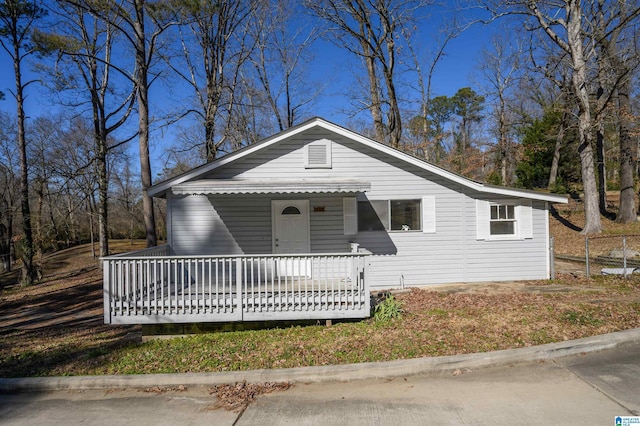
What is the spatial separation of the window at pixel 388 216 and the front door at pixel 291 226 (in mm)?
1455

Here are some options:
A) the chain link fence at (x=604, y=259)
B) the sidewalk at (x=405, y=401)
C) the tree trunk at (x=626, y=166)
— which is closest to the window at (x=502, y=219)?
the chain link fence at (x=604, y=259)

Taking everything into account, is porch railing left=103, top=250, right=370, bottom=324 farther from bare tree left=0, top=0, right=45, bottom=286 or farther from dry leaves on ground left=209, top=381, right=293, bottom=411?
bare tree left=0, top=0, right=45, bottom=286

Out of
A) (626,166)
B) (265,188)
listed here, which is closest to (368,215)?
(265,188)

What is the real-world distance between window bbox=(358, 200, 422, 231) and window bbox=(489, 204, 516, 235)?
80.9 inches

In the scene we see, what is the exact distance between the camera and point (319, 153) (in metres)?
10.0

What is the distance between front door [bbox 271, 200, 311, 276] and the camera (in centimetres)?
993

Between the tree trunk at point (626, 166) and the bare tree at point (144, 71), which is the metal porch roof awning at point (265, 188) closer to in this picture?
the bare tree at point (144, 71)

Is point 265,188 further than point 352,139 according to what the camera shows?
No

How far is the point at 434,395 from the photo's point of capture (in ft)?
13.8

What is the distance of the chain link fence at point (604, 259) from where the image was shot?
10.3 m

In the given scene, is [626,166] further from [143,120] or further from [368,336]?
[143,120]

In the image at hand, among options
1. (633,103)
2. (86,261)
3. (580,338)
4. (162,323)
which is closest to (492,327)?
(580,338)

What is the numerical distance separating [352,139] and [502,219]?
182 inches

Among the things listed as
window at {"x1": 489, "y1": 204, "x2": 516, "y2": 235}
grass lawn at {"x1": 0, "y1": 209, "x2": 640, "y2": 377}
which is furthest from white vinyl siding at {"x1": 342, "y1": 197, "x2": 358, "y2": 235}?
window at {"x1": 489, "y1": 204, "x2": 516, "y2": 235}
